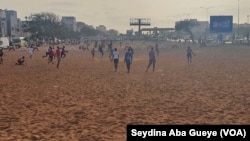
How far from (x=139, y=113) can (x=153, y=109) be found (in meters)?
0.69

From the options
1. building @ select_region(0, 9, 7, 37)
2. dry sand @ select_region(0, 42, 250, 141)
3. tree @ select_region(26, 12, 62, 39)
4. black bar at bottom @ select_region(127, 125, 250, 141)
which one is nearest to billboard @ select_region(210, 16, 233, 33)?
dry sand @ select_region(0, 42, 250, 141)

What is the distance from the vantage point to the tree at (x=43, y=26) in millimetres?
116688

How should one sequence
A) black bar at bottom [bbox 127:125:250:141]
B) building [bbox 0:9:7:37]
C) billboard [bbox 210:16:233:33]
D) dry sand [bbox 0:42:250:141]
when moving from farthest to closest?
building [bbox 0:9:7:37]
billboard [bbox 210:16:233:33]
dry sand [bbox 0:42:250:141]
black bar at bottom [bbox 127:125:250:141]

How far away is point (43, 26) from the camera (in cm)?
11956

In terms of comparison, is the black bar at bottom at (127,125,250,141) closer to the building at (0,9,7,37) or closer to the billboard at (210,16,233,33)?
the billboard at (210,16,233,33)

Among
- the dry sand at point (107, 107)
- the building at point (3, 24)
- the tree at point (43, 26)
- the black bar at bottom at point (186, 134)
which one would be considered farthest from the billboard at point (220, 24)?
the black bar at bottom at point (186, 134)

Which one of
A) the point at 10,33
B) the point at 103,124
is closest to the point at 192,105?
the point at 103,124

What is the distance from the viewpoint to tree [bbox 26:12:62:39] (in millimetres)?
116688

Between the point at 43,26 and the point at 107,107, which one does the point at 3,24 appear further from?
the point at 107,107

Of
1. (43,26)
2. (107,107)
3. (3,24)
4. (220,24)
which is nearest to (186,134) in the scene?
(107,107)

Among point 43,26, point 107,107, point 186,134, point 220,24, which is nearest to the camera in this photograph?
point 186,134

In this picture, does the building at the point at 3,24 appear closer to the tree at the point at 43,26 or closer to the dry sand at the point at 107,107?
the tree at the point at 43,26

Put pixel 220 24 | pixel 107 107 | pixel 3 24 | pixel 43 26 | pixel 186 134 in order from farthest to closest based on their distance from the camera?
pixel 43 26
pixel 3 24
pixel 220 24
pixel 107 107
pixel 186 134

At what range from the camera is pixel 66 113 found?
10.8 metres
